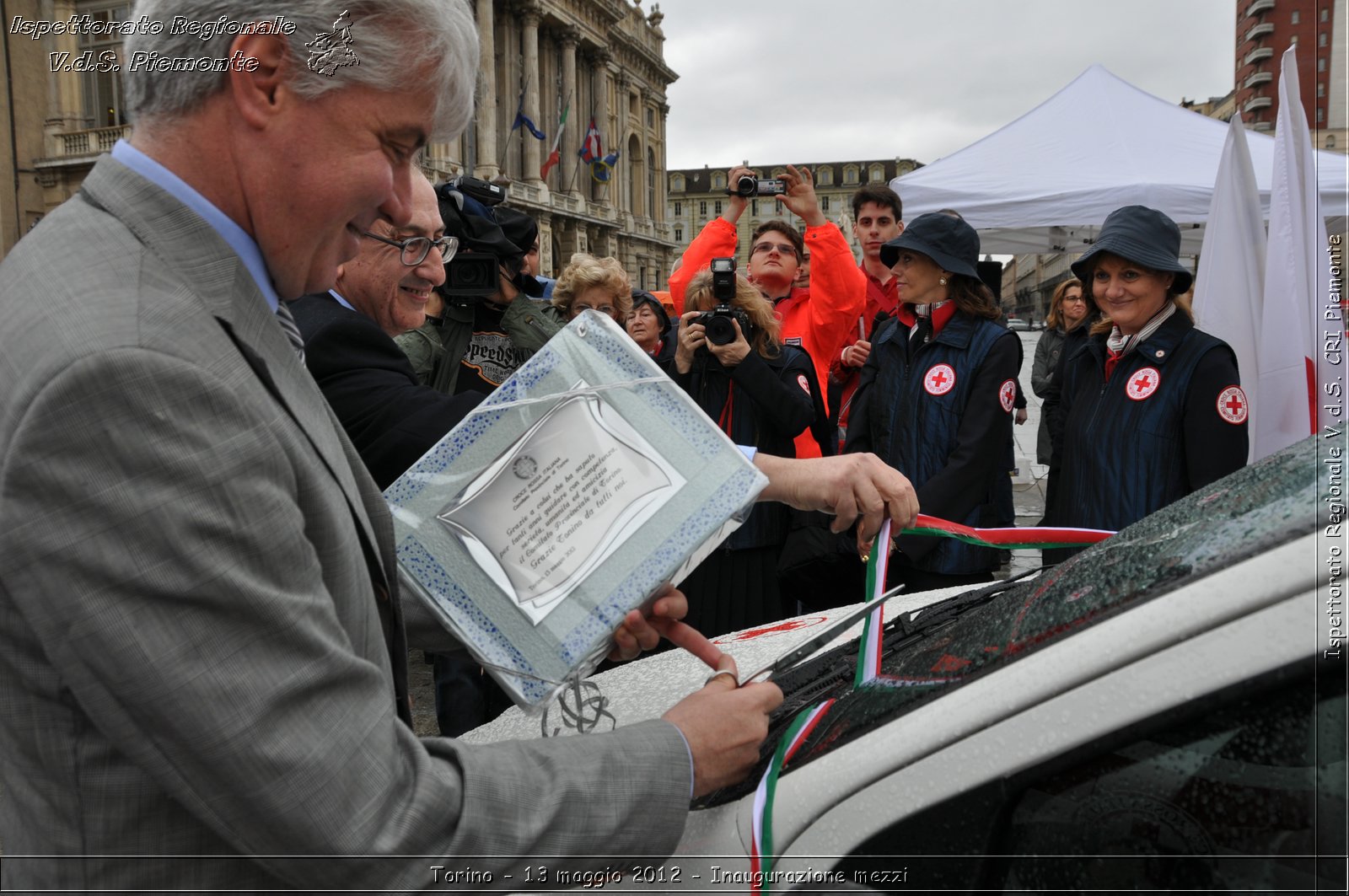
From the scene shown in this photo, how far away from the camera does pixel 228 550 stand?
3.03 ft

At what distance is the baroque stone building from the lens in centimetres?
2309

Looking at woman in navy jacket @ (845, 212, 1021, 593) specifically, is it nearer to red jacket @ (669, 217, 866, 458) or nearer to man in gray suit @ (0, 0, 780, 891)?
red jacket @ (669, 217, 866, 458)

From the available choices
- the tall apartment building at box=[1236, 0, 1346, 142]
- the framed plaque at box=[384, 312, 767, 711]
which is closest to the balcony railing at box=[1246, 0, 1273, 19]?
the tall apartment building at box=[1236, 0, 1346, 142]

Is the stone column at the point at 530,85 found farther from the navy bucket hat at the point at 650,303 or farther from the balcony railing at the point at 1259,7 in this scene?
the navy bucket hat at the point at 650,303

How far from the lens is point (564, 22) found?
46281mm

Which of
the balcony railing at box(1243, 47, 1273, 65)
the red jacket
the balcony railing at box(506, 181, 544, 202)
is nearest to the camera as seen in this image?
the red jacket

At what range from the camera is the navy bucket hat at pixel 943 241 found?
147 inches

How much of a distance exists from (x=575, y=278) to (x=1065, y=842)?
3.93 m

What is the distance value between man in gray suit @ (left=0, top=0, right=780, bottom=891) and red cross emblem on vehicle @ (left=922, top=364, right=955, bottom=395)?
8.75ft

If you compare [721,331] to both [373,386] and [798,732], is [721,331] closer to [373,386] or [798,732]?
[373,386]

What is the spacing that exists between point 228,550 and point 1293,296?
3.97 metres

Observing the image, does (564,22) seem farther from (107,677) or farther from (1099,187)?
(107,677)

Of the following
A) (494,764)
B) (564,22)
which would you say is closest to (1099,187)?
(494,764)

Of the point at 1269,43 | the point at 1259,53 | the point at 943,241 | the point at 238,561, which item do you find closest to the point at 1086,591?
the point at 238,561
